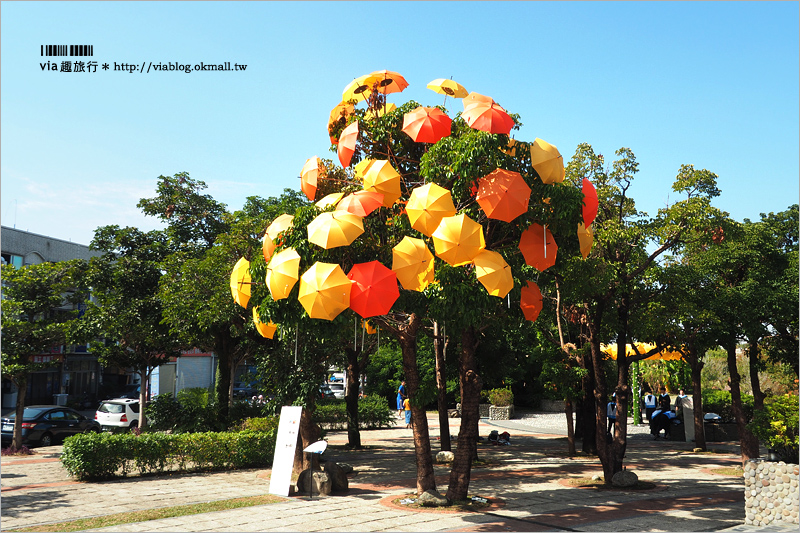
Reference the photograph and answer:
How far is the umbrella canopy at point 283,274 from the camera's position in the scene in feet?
36.5

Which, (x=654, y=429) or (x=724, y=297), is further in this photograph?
(x=654, y=429)

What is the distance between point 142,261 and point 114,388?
1190 inches

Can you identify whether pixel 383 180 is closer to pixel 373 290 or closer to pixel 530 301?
pixel 373 290

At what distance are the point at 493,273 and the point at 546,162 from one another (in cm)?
268

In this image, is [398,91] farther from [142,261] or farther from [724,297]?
[142,261]

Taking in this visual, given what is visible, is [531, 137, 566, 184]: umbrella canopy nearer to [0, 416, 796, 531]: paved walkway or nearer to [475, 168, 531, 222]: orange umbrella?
[475, 168, 531, 222]: orange umbrella

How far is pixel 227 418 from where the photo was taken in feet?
70.0

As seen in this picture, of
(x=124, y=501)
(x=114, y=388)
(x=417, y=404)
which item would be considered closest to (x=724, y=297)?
(x=417, y=404)

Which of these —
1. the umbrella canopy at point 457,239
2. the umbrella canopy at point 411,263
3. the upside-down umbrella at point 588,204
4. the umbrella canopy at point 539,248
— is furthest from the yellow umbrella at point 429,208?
the upside-down umbrella at point 588,204

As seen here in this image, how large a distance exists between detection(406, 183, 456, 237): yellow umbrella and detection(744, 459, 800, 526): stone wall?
24.3ft

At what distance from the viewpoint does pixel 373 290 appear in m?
10.7

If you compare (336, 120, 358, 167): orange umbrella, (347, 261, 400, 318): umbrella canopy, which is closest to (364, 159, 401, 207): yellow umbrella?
(336, 120, 358, 167): orange umbrella

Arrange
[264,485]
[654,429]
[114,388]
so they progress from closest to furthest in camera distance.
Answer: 1. [264,485]
2. [654,429]
3. [114,388]

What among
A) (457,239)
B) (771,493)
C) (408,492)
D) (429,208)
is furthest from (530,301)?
(771,493)
